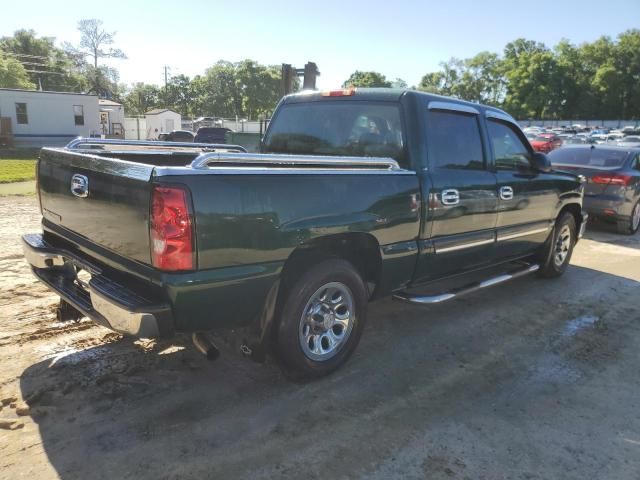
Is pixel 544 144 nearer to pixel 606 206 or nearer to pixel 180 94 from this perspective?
pixel 606 206

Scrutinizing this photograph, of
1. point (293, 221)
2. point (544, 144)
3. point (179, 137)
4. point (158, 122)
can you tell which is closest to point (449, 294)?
point (293, 221)

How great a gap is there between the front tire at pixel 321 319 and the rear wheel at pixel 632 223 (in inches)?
311

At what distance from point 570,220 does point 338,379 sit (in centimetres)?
424

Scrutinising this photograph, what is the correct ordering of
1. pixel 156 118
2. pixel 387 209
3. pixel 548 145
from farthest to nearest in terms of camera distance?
1. pixel 156 118
2. pixel 548 145
3. pixel 387 209

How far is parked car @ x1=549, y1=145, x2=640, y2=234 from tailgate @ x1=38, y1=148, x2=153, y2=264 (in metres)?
8.86

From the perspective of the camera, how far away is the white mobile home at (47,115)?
2834cm

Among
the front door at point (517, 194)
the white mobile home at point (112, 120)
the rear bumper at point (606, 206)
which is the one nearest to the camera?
the front door at point (517, 194)

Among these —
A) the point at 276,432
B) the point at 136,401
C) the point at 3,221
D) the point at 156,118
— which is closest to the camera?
the point at 276,432

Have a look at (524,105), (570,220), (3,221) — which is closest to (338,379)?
(570,220)

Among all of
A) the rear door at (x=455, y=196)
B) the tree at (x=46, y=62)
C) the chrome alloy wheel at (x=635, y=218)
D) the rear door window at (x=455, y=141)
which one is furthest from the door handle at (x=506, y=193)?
the tree at (x=46, y=62)

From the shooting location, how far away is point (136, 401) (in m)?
3.20

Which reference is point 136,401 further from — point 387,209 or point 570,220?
point 570,220

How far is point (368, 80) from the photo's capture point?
4483 inches

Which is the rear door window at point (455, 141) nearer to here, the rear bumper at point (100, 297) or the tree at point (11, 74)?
the rear bumper at point (100, 297)
